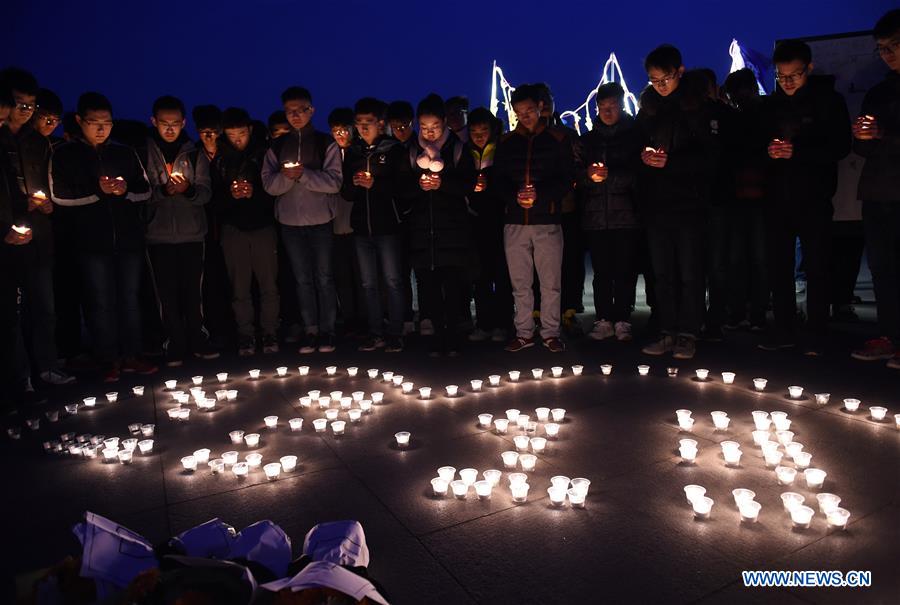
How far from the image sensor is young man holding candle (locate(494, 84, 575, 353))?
18.1 ft

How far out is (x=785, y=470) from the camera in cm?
278

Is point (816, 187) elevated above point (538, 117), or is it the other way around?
point (538, 117)

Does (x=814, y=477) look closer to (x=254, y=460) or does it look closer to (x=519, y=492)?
(x=519, y=492)

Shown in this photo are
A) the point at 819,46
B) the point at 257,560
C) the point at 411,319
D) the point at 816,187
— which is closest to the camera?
the point at 257,560

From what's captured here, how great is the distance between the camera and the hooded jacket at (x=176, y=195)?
18.3ft

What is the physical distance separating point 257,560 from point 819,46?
7.17m

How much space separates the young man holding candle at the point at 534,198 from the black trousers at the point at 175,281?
289 centimetres

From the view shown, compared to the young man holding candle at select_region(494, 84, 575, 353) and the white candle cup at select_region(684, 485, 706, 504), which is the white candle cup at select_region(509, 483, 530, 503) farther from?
the young man holding candle at select_region(494, 84, 575, 353)

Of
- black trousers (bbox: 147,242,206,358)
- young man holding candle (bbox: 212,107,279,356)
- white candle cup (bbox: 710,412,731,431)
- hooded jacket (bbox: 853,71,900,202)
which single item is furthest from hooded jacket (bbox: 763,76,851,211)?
black trousers (bbox: 147,242,206,358)

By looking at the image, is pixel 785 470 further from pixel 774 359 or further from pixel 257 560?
pixel 774 359

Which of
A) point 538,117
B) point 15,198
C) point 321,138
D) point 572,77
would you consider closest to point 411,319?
point 321,138

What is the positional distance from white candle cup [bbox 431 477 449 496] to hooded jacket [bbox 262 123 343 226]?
360 centimetres

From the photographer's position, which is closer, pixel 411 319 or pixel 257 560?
pixel 257 560

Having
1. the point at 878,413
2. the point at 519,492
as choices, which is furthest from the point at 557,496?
the point at 878,413
